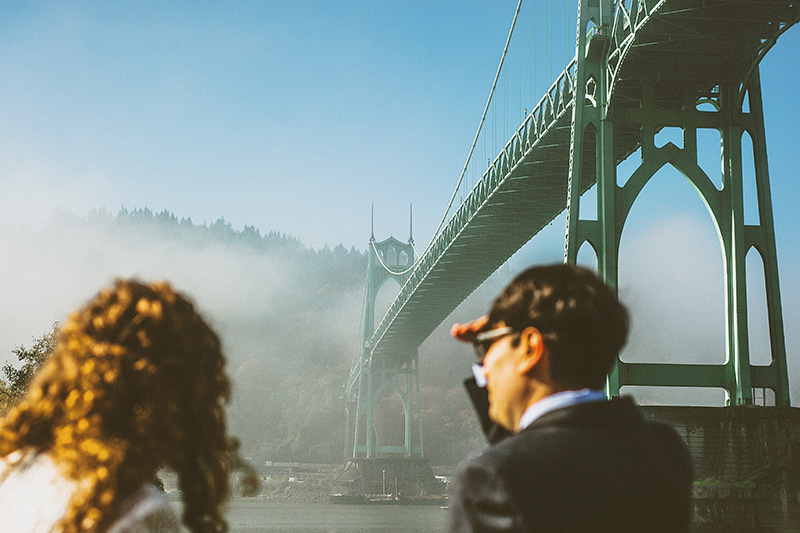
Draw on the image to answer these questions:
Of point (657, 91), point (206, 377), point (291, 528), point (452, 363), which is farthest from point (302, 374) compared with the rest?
point (206, 377)

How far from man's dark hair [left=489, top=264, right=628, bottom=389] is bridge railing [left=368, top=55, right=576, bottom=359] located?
670 inches

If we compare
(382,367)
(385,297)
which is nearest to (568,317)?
(382,367)

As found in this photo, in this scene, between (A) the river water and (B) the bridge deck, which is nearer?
(B) the bridge deck

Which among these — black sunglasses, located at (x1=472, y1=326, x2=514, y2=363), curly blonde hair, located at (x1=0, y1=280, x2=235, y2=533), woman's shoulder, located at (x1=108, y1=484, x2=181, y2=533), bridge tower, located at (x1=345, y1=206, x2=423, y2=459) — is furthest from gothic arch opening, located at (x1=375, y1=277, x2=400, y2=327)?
woman's shoulder, located at (x1=108, y1=484, x2=181, y2=533)

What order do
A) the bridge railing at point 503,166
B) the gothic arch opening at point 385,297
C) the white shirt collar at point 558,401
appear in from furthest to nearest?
the gothic arch opening at point 385,297 < the bridge railing at point 503,166 < the white shirt collar at point 558,401

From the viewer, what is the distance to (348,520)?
148 feet

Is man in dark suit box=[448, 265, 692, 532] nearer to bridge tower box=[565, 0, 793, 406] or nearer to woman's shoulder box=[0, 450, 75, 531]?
woman's shoulder box=[0, 450, 75, 531]

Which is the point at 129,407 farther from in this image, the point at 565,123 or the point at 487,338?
the point at 565,123

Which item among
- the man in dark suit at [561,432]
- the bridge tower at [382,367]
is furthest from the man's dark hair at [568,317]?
the bridge tower at [382,367]

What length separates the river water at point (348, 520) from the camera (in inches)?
1470

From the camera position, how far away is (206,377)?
1.50 m

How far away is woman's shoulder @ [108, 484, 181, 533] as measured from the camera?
52.7 inches

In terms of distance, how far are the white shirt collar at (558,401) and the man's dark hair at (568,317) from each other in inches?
1.1

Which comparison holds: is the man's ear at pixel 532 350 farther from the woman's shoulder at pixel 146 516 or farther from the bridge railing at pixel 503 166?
the bridge railing at pixel 503 166
